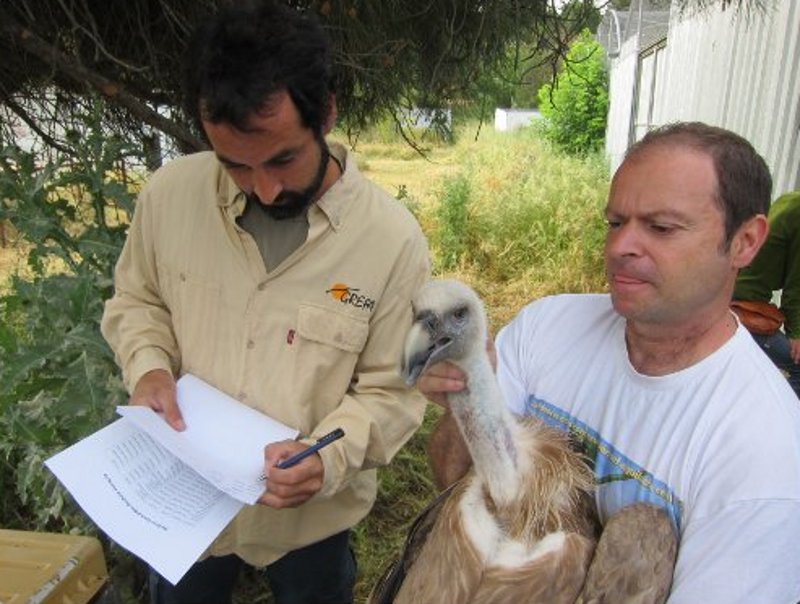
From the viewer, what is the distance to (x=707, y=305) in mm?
1629

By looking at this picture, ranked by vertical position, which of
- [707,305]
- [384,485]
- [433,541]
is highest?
[707,305]

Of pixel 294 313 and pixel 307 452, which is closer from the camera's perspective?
pixel 307 452

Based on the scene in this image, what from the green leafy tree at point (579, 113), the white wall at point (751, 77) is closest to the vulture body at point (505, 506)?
the white wall at point (751, 77)

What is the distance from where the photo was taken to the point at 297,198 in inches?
73.8

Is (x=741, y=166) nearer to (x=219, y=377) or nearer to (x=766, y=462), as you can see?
(x=766, y=462)

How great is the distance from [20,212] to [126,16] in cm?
124

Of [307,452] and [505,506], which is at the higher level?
[307,452]

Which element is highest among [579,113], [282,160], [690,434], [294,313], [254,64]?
[254,64]

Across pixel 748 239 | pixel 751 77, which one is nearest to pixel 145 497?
pixel 748 239

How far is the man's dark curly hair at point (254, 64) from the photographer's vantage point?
167cm

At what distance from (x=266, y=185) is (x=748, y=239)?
1.11 metres

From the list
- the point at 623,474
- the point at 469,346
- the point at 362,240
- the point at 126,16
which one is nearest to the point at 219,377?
the point at 362,240

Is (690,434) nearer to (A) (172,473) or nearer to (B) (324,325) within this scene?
(B) (324,325)

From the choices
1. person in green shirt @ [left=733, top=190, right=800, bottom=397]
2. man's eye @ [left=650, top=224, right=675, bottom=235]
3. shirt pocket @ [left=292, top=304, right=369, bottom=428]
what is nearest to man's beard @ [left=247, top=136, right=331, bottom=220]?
shirt pocket @ [left=292, top=304, right=369, bottom=428]
